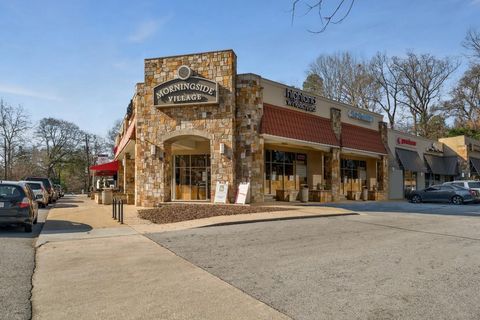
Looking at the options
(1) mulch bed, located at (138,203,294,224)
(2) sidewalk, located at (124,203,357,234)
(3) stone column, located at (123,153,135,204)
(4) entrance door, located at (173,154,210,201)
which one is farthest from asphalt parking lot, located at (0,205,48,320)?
(3) stone column, located at (123,153,135,204)

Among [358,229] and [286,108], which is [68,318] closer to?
[358,229]

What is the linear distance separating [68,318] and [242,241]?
6561 mm

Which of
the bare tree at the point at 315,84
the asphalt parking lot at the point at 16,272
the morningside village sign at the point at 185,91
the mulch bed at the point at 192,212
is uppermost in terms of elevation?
the bare tree at the point at 315,84

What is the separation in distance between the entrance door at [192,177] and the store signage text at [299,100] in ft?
19.2

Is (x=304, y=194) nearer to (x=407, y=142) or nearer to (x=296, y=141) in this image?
(x=296, y=141)

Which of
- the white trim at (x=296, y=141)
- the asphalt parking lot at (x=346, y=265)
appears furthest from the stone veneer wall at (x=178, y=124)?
the asphalt parking lot at (x=346, y=265)

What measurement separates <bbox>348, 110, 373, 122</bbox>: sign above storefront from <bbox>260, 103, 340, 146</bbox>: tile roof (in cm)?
353

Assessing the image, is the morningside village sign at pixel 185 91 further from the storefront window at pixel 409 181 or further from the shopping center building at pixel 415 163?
the storefront window at pixel 409 181

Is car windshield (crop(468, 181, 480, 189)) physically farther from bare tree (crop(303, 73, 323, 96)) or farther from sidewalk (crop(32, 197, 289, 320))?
sidewalk (crop(32, 197, 289, 320))

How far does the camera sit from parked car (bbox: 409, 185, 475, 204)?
2933cm

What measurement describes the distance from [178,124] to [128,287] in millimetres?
16312

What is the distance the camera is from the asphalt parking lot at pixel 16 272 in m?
5.61

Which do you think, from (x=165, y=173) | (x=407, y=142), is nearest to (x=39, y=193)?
(x=165, y=173)

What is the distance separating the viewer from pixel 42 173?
233ft
